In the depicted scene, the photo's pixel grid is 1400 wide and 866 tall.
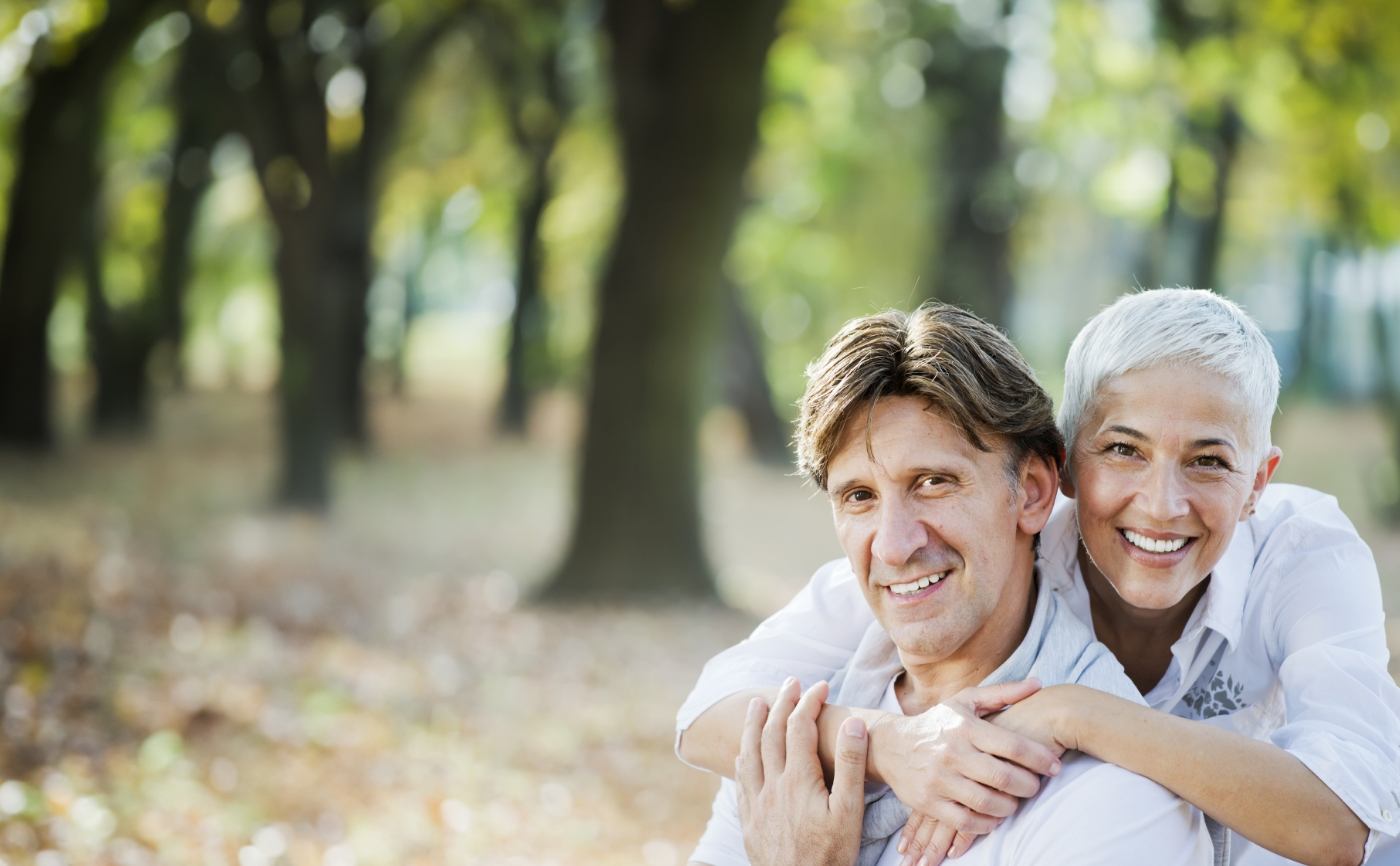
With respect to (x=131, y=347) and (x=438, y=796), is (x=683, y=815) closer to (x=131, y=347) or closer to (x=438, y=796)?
(x=438, y=796)

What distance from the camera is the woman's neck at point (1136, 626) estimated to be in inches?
119

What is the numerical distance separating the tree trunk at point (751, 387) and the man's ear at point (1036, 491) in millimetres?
20026

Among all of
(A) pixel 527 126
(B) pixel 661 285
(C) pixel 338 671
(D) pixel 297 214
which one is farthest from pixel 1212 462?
(A) pixel 527 126

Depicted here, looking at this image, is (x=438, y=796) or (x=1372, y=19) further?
(x=1372, y=19)

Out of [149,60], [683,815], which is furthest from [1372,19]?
[149,60]

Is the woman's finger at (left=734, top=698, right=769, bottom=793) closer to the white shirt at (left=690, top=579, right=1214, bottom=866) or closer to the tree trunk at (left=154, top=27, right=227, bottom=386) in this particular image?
the white shirt at (left=690, top=579, right=1214, bottom=866)

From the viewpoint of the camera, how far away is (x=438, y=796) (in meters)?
7.45

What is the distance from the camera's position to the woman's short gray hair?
8.75ft

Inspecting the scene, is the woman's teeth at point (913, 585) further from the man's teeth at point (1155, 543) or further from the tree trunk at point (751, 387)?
the tree trunk at point (751, 387)

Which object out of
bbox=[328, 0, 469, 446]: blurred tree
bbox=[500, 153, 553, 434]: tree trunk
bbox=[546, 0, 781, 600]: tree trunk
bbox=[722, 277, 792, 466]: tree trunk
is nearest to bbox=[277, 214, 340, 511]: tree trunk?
bbox=[328, 0, 469, 446]: blurred tree

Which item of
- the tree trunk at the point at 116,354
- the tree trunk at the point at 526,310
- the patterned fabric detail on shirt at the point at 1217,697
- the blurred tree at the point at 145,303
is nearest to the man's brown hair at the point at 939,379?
the patterned fabric detail on shirt at the point at 1217,697

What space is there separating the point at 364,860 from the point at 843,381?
15.1ft

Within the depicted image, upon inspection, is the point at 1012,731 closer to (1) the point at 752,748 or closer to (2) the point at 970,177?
(1) the point at 752,748

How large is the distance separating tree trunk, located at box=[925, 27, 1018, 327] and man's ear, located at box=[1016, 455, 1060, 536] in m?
17.2
